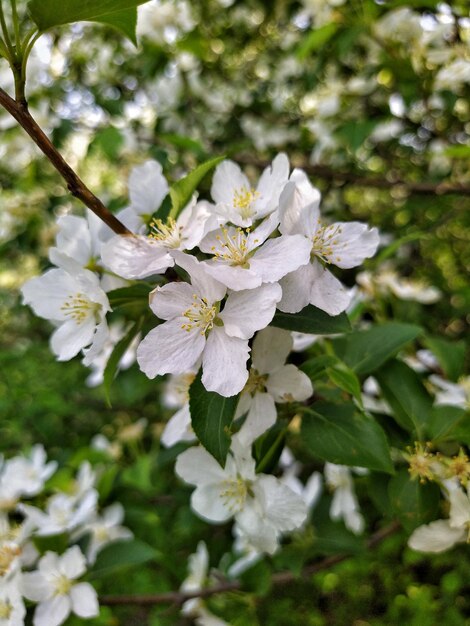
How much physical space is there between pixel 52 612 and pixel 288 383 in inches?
31.5

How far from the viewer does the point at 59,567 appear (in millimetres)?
1362

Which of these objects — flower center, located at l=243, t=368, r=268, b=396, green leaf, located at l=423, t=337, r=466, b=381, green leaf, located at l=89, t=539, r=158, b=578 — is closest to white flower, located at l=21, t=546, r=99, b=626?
green leaf, located at l=89, t=539, r=158, b=578

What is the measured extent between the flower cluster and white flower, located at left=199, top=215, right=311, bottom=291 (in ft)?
2.78

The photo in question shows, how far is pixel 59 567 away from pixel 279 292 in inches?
36.4

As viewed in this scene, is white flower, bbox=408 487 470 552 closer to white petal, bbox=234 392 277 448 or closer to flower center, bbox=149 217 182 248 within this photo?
white petal, bbox=234 392 277 448

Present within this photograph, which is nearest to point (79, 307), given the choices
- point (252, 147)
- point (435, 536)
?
point (435, 536)

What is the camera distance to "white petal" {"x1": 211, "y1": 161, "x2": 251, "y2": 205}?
109 cm

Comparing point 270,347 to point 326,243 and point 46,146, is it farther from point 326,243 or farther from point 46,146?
point 46,146

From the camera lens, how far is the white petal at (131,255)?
0.94 meters

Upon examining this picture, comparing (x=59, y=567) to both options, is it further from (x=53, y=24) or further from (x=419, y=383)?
(x=53, y=24)

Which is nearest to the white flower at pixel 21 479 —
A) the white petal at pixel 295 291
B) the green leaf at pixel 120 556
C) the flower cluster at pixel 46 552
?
the flower cluster at pixel 46 552

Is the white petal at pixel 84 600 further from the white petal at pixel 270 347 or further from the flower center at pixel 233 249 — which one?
the flower center at pixel 233 249

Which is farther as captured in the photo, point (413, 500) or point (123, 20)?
point (413, 500)

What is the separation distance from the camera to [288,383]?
1021 mm
